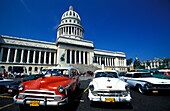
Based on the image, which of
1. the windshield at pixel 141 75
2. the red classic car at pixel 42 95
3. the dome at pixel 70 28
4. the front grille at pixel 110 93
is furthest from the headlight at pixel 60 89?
the dome at pixel 70 28

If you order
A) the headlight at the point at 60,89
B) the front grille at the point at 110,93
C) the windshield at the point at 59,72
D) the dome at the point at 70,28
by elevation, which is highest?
the dome at the point at 70,28

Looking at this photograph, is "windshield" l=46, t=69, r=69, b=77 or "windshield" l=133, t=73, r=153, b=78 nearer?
"windshield" l=46, t=69, r=69, b=77

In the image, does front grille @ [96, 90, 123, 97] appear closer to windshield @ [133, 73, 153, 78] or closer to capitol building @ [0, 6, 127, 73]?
windshield @ [133, 73, 153, 78]

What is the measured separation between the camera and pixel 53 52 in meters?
42.4

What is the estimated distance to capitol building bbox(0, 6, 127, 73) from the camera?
110 ft

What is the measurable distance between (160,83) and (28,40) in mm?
44077

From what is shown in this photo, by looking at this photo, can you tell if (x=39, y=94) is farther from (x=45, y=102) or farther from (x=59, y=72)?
(x=59, y=72)

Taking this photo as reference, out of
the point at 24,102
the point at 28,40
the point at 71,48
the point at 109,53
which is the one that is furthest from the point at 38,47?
the point at 109,53

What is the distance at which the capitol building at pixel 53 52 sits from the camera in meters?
33.6

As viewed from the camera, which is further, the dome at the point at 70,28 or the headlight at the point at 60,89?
the dome at the point at 70,28

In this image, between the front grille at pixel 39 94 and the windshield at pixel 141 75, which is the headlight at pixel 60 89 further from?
the windshield at pixel 141 75

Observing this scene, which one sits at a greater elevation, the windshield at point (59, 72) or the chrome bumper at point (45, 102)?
the windshield at point (59, 72)

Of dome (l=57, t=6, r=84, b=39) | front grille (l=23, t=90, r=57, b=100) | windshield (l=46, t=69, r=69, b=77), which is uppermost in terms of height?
dome (l=57, t=6, r=84, b=39)

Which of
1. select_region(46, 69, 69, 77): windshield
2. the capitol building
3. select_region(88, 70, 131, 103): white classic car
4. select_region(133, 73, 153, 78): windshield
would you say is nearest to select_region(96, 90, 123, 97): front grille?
select_region(88, 70, 131, 103): white classic car
